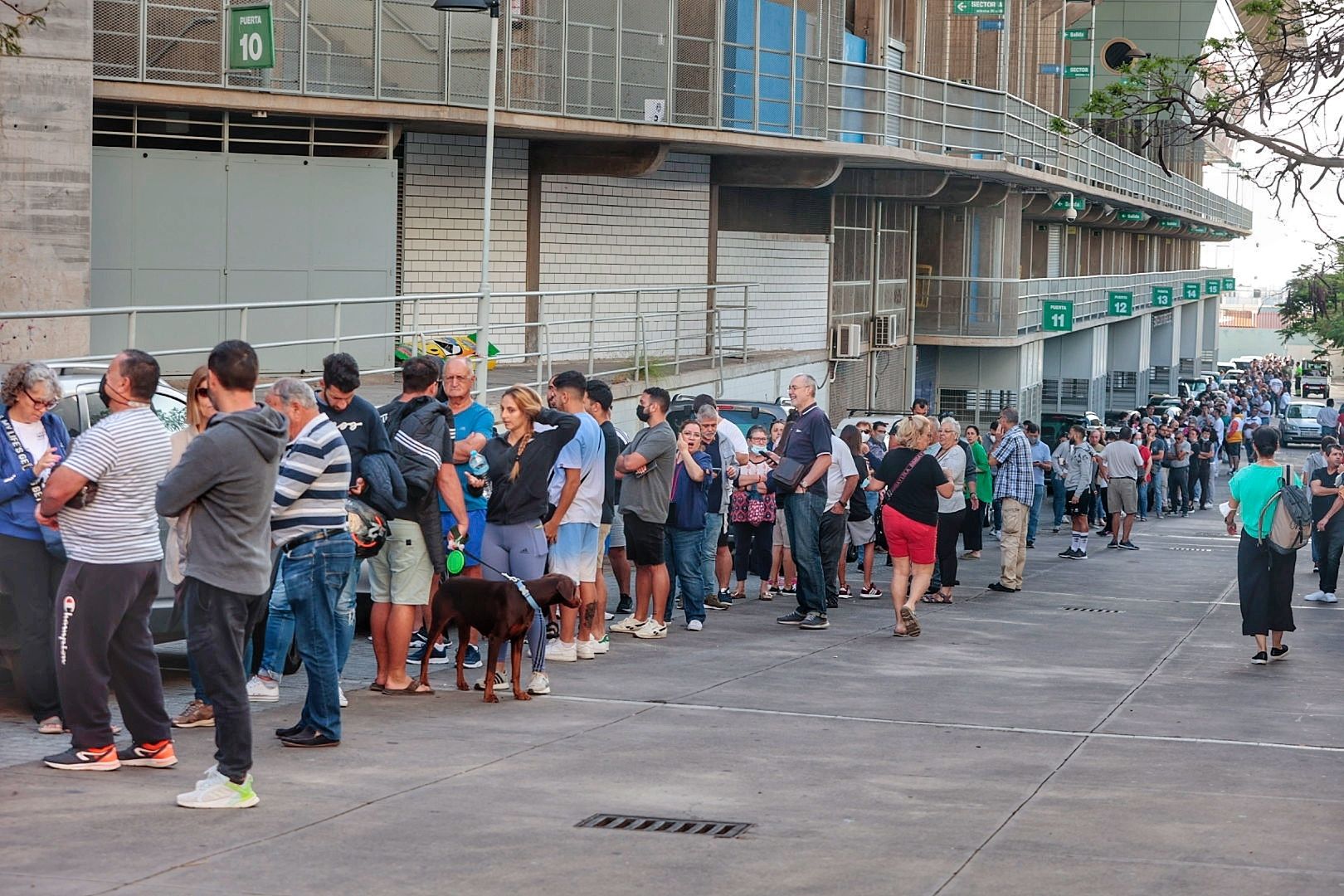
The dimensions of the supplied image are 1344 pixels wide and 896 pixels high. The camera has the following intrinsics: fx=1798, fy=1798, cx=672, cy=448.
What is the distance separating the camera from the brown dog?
9.84 metres

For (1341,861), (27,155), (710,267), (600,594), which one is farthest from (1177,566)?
(1341,861)

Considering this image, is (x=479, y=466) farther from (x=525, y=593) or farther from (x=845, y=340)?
(x=845, y=340)

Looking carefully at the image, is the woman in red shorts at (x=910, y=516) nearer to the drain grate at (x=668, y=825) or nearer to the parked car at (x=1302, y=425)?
the drain grate at (x=668, y=825)

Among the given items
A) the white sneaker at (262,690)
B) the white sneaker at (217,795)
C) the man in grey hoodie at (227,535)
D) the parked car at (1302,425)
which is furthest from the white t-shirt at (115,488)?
the parked car at (1302,425)

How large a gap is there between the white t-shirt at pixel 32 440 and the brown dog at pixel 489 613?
2392 mm

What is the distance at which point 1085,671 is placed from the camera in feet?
41.2

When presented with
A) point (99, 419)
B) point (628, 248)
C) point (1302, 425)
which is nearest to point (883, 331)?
point (628, 248)

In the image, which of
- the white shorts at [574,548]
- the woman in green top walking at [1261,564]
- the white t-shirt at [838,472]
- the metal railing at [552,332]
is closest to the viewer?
the white shorts at [574,548]

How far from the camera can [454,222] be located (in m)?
25.4

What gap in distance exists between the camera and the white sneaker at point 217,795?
7141 mm

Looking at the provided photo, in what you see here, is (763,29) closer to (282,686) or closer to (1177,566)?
(1177,566)

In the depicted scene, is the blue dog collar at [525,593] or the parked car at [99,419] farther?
the blue dog collar at [525,593]

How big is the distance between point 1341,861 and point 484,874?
10.8 feet

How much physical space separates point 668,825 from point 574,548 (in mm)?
4281
